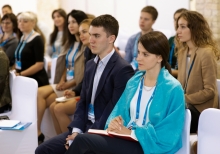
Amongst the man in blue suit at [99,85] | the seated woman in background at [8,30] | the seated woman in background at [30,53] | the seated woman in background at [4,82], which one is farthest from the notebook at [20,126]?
the seated woman in background at [8,30]

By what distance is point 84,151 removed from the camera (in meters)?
2.57

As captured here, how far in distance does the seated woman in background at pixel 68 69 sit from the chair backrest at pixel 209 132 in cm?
214

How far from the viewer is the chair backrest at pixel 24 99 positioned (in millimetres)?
3518

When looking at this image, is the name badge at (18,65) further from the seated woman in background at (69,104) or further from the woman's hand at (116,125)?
the woman's hand at (116,125)

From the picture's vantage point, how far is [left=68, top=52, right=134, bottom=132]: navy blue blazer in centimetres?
304

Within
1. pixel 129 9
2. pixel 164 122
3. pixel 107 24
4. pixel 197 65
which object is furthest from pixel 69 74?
pixel 129 9

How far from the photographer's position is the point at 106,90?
3.10 meters

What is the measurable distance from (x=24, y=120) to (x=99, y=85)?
0.87m

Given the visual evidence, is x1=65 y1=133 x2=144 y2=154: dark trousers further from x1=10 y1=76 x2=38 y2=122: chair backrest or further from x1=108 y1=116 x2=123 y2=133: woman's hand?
x1=10 y1=76 x2=38 y2=122: chair backrest

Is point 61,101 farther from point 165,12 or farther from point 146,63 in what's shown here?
point 165,12

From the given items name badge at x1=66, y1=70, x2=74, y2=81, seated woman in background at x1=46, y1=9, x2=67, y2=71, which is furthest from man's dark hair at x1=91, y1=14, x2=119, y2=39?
seated woman in background at x1=46, y1=9, x2=67, y2=71

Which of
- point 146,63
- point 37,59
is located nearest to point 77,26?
point 37,59

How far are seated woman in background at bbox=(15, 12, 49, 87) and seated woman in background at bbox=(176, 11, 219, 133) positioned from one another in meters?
2.11

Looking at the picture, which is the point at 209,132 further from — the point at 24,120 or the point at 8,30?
the point at 8,30
